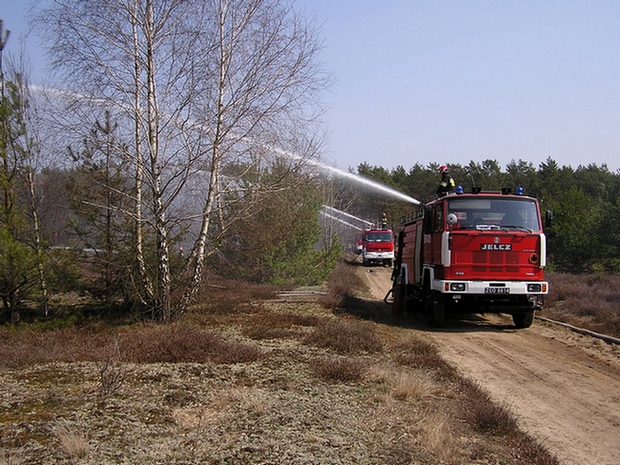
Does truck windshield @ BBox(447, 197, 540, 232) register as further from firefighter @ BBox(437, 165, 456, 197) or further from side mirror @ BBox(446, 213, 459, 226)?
firefighter @ BBox(437, 165, 456, 197)

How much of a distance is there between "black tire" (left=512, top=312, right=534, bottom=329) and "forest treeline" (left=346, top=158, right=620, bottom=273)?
6.84 ft

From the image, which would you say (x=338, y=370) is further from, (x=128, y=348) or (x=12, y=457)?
(x=12, y=457)

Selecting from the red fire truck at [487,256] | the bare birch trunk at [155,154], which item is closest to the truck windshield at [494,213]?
the red fire truck at [487,256]

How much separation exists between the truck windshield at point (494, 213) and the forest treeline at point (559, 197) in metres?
0.67

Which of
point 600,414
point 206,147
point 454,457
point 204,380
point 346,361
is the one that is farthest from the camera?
point 206,147

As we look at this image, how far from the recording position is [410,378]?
7504 mm

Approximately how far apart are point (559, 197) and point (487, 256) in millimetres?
34076

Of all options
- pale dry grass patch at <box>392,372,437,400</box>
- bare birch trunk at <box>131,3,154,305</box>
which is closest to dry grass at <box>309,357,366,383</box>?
pale dry grass patch at <box>392,372,437,400</box>

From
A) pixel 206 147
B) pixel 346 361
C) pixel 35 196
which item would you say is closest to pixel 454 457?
pixel 346 361

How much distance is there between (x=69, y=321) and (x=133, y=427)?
7.65 m

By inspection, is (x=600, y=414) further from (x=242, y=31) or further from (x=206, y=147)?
(x=242, y=31)

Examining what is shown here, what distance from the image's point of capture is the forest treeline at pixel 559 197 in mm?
29547

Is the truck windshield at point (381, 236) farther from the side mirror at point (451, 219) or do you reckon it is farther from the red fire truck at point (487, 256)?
the side mirror at point (451, 219)

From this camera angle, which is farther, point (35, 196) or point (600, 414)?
point (35, 196)
